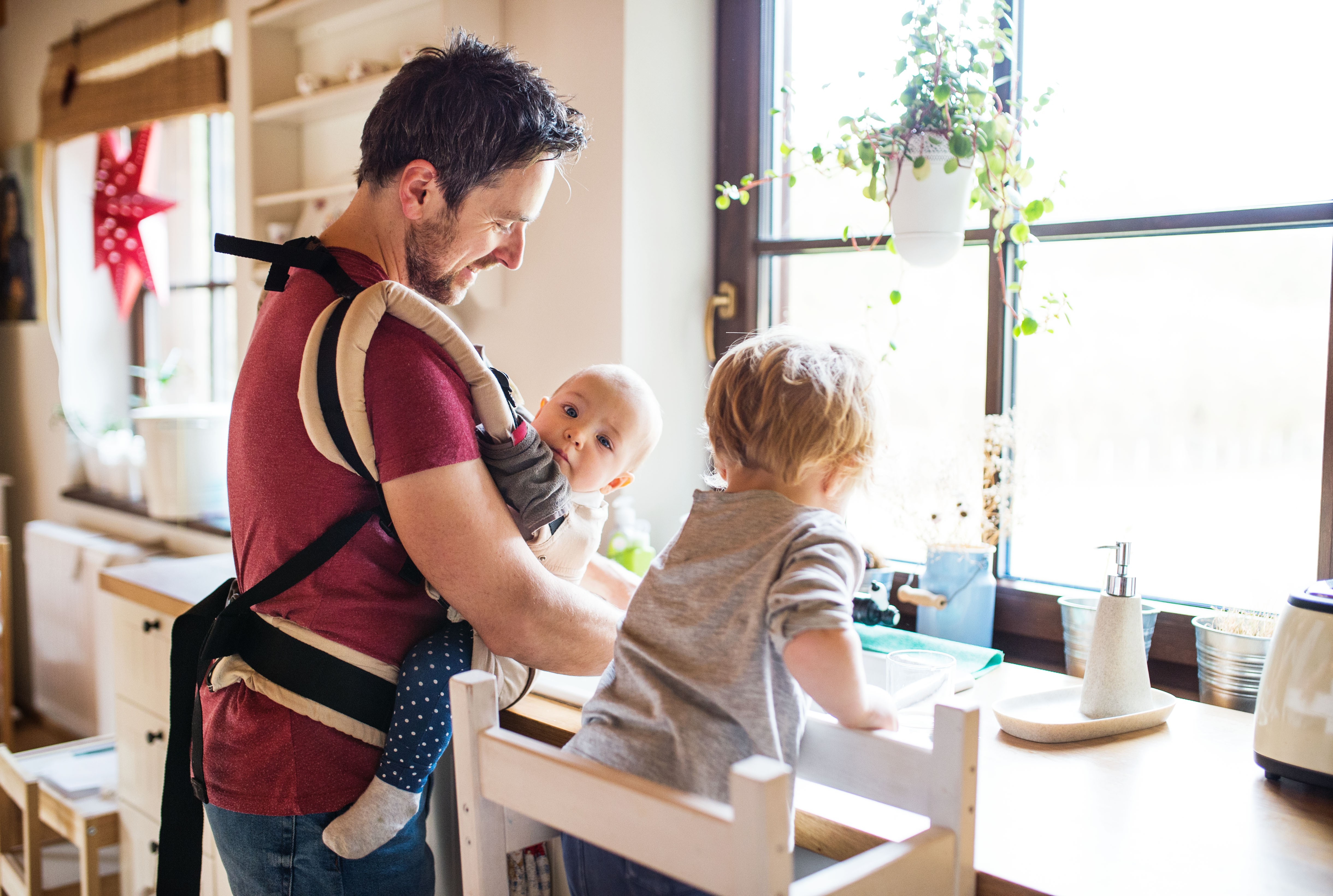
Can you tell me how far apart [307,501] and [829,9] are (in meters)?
1.49

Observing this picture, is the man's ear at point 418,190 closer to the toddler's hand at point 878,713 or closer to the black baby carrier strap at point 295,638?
the black baby carrier strap at point 295,638

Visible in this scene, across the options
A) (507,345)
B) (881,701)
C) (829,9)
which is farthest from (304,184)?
(881,701)

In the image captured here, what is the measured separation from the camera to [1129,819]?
1.02 m

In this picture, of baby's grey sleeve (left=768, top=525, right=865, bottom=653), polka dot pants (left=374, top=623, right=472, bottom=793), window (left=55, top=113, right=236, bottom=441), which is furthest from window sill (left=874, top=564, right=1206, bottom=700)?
window (left=55, top=113, right=236, bottom=441)

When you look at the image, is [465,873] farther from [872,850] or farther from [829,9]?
[829,9]

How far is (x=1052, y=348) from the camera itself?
5.74ft

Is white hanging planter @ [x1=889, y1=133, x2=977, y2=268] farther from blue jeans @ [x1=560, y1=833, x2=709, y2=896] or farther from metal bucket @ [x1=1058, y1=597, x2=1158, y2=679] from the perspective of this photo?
blue jeans @ [x1=560, y1=833, x2=709, y2=896]

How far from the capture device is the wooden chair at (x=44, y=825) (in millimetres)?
2137

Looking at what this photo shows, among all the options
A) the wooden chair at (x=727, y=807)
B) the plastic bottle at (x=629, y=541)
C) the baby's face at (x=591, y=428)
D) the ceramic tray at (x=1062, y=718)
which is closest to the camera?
the wooden chair at (x=727, y=807)

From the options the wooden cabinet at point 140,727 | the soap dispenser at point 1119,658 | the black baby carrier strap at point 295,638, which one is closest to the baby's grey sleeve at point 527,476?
the black baby carrier strap at point 295,638

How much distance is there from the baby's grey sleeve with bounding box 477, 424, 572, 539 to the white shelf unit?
1.67 metres

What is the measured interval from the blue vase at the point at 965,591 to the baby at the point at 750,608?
2.15ft

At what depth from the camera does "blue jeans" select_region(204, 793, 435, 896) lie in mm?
1083

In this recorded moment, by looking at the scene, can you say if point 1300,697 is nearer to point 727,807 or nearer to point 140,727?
point 727,807
